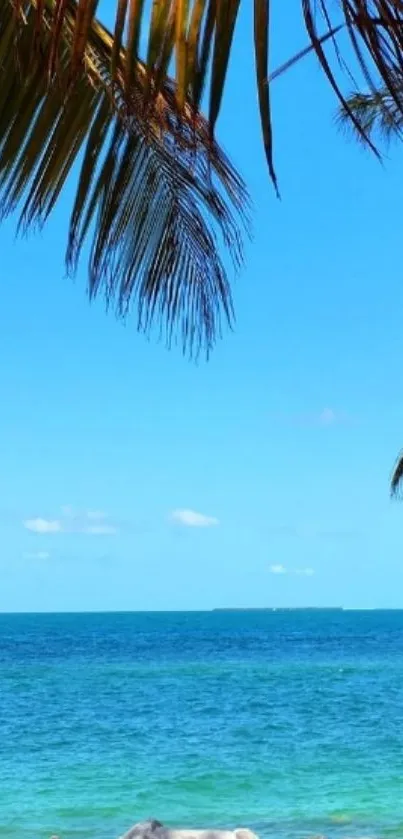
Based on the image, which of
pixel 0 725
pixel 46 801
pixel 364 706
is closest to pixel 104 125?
pixel 46 801

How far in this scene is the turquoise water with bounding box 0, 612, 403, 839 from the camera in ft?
55.4

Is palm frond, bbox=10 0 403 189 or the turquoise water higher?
palm frond, bbox=10 0 403 189

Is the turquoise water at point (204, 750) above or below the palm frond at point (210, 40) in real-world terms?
below

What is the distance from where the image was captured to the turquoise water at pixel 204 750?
55.4 ft

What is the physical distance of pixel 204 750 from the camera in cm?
2500

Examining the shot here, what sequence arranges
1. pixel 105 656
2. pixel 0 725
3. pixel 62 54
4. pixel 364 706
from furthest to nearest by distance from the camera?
pixel 105 656, pixel 364 706, pixel 0 725, pixel 62 54

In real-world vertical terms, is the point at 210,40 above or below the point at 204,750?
above

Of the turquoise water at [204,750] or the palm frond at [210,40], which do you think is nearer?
the palm frond at [210,40]

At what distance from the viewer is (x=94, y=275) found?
243 cm

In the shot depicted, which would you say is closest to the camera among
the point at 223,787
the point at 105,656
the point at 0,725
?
the point at 223,787

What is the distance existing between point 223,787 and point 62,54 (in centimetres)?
1873

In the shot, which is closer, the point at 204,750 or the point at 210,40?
the point at 210,40

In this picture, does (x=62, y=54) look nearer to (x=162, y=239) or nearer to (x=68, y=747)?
(x=162, y=239)

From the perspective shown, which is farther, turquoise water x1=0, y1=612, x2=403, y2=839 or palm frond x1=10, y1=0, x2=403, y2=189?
turquoise water x1=0, y1=612, x2=403, y2=839
